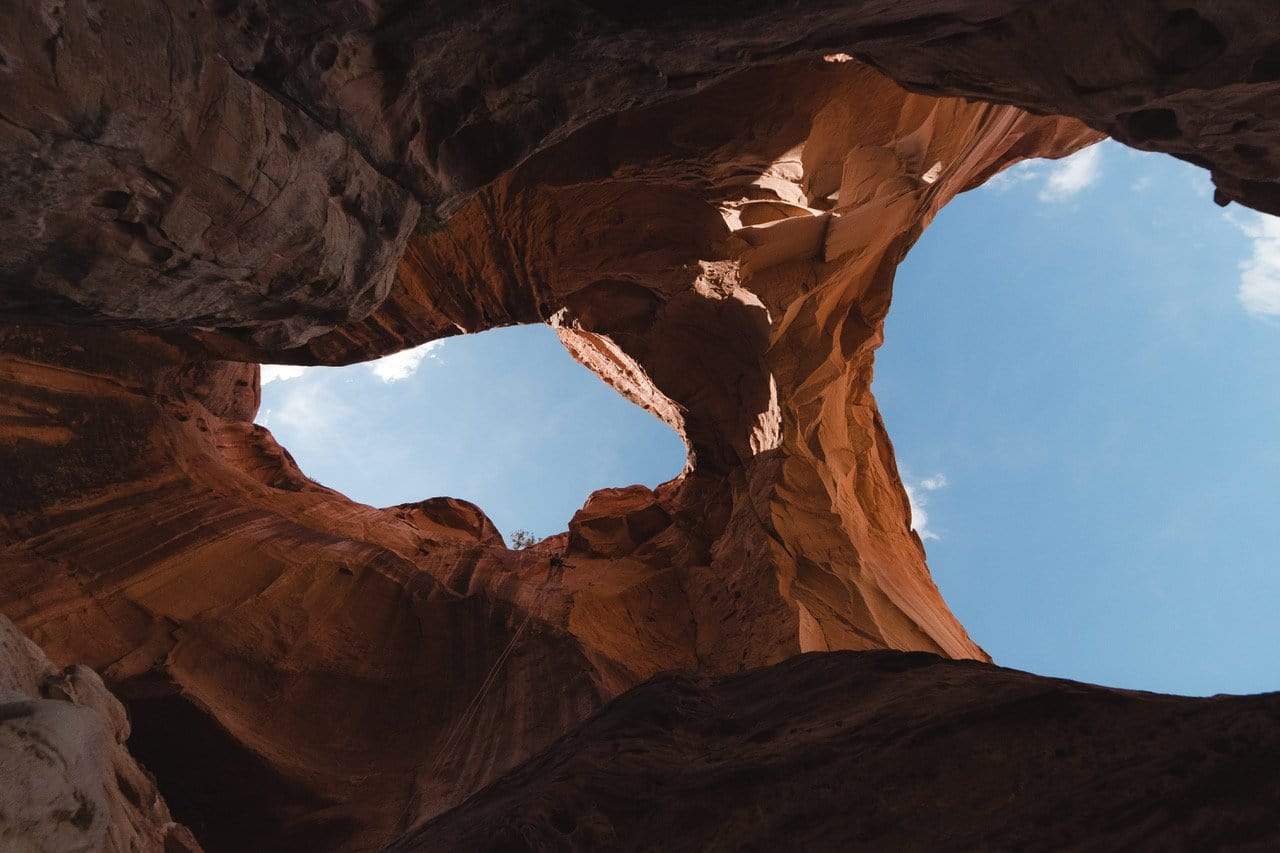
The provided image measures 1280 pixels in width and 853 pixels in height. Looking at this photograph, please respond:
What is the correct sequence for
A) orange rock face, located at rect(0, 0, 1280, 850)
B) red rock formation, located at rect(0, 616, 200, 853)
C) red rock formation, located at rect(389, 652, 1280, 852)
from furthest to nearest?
orange rock face, located at rect(0, 0, 1280, 850) < red rock formation, located at rect(389, 652, 1280, 852) < red rock formation, located at rect(0, 616, 200, 853)

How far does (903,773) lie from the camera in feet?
13.2

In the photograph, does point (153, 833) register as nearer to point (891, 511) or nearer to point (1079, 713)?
point (1079, 713)

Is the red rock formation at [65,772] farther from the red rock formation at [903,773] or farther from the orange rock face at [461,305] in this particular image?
the orange rock face at [461,305]

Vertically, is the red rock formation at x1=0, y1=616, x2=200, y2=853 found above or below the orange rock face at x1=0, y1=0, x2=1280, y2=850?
below

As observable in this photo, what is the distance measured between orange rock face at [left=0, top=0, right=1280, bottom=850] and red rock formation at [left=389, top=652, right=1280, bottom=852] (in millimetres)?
3991

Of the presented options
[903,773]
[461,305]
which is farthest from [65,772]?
[461,305]

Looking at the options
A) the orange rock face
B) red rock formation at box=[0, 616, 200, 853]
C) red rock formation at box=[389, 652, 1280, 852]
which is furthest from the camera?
the orange rock face

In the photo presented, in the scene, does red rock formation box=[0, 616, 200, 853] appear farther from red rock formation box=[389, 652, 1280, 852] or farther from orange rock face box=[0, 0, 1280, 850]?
orange rock face box=[0, 0, 1280, 850]

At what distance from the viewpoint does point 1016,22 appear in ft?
16.8

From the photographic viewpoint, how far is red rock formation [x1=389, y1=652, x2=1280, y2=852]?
3.21 metres

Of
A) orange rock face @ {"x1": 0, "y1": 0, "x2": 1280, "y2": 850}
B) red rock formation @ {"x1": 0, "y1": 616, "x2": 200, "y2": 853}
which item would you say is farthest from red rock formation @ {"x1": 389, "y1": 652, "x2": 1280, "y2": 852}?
orange rock face @ {"x1": 0, "y1": 0, "x2": 1280, "y2": 850}

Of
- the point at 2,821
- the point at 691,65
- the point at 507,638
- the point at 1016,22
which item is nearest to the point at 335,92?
the point at 691,65

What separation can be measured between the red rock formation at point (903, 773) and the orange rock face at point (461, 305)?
3.99 metres

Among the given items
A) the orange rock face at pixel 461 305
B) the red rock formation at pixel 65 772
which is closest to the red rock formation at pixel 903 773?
the red rock formation at pixel 65 772
